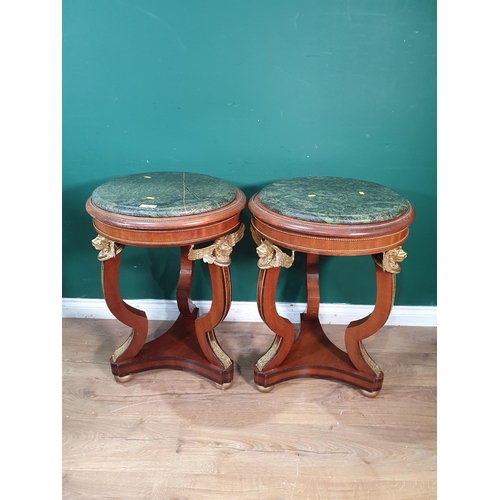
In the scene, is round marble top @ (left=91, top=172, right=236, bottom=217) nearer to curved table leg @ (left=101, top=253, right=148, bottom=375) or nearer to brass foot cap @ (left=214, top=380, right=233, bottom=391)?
curved table leg @ (left=101, top=253, right=148, bottom=375)

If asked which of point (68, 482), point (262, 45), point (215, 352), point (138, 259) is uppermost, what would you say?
point (262, 45)

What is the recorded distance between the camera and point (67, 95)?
209 centimetres

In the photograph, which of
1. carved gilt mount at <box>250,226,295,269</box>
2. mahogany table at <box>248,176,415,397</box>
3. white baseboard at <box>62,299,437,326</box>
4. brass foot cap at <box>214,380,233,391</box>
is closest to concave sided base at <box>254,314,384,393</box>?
mahogany table at <box>248,176,415,397</box>

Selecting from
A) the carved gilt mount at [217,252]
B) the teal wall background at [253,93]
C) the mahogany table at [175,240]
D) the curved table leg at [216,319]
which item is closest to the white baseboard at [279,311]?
the mahogany table at [175,240]

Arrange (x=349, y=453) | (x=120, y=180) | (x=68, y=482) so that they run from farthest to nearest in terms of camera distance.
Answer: (x=120, y=180) < (x=349, y=453) < (x=68, y=482)

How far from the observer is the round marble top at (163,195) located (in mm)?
1646

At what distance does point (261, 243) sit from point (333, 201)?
0.93 ft

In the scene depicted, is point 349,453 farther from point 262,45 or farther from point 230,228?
Answer: point 262,45

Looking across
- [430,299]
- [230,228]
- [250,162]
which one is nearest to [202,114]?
[250,162]

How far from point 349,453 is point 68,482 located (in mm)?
881

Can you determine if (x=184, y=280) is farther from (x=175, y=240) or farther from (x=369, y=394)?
(x=369, y=394)

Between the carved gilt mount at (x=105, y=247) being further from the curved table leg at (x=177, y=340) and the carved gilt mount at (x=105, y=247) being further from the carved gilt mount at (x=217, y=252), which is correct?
the carved gilt mount at (x=217, y=252)

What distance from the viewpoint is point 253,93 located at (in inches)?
80.7

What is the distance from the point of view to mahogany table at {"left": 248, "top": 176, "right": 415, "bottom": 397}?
5.26 feet
